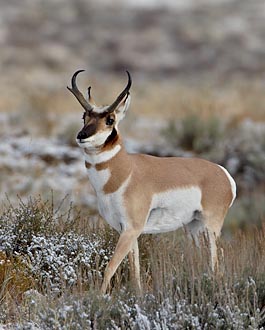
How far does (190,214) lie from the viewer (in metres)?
6.57

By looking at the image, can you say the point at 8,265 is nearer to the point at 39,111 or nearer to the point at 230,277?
the point at 230,277

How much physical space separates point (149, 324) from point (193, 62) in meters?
50.0

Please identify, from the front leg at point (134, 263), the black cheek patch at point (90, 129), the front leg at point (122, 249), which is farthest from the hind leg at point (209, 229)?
the black cheek patch at point (90, 129)

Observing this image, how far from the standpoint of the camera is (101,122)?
602 cm

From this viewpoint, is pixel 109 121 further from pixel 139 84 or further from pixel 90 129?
pixel 139 84

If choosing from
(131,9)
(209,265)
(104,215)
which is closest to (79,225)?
(104,215)

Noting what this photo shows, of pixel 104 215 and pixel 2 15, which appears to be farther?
pixel 2 15

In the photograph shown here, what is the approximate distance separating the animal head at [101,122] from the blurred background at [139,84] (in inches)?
91.2

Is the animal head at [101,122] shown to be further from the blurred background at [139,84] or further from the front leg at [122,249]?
the blurred background at [139,84]

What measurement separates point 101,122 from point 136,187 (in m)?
0.57

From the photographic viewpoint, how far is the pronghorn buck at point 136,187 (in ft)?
19.9

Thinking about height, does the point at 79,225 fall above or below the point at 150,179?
below

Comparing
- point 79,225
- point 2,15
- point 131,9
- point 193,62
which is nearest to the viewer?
point 79,225

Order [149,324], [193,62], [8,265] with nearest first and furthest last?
[149,324] → [8,265] → [193,62]
